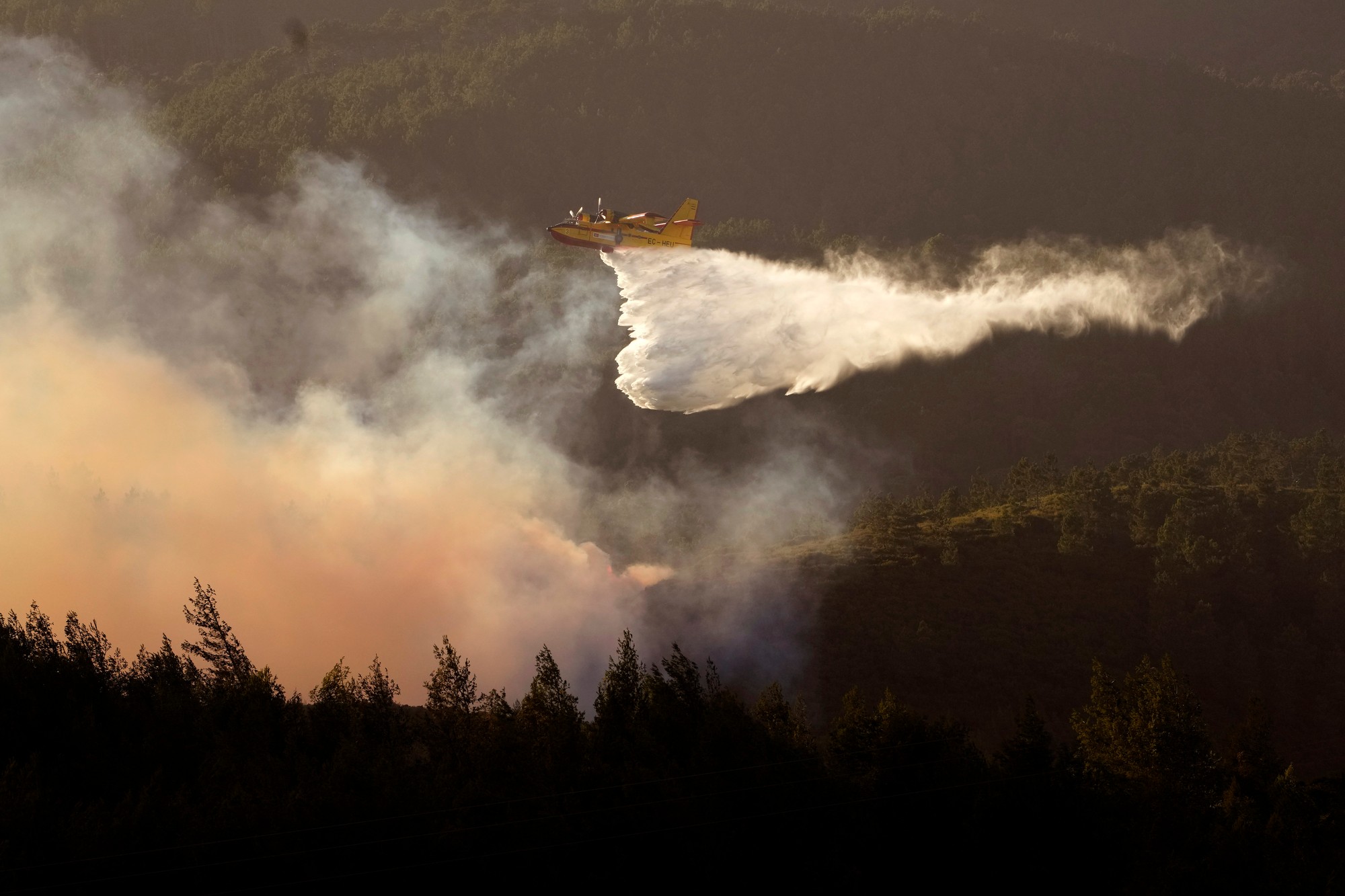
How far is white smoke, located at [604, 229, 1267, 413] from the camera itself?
82562mm

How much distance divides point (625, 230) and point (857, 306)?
1113 inches

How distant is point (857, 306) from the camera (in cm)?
10512

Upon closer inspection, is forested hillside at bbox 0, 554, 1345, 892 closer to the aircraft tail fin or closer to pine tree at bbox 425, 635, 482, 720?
pine tree at bbox 425, 635, 482, 720

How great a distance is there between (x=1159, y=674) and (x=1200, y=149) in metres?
140

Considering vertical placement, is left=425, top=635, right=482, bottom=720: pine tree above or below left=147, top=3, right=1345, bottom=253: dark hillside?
below

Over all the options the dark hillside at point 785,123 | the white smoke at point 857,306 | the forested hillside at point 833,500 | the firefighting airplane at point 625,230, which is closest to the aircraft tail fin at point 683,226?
the firefighting airplane at point 625,230

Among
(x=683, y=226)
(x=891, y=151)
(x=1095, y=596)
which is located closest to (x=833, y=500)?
(x=1095, y=596)

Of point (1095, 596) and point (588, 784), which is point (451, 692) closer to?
point (588, 784)

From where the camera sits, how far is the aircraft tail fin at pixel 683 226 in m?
84.5

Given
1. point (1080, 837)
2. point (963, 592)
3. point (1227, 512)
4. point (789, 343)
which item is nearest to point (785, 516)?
point (789, 343)

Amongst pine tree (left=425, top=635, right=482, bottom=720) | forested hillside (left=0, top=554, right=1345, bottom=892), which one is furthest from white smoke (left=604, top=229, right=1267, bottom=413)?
forested hillside (left=0, top=554, right=1345, bottom=892)

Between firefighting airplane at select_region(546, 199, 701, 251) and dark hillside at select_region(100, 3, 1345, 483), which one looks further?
dark hillside at select_region(100, 3, 1345, 483)

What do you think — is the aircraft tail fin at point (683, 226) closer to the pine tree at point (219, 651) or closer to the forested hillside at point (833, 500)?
the forested hillside at point (833, 500)

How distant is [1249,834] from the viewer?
4531 cm
